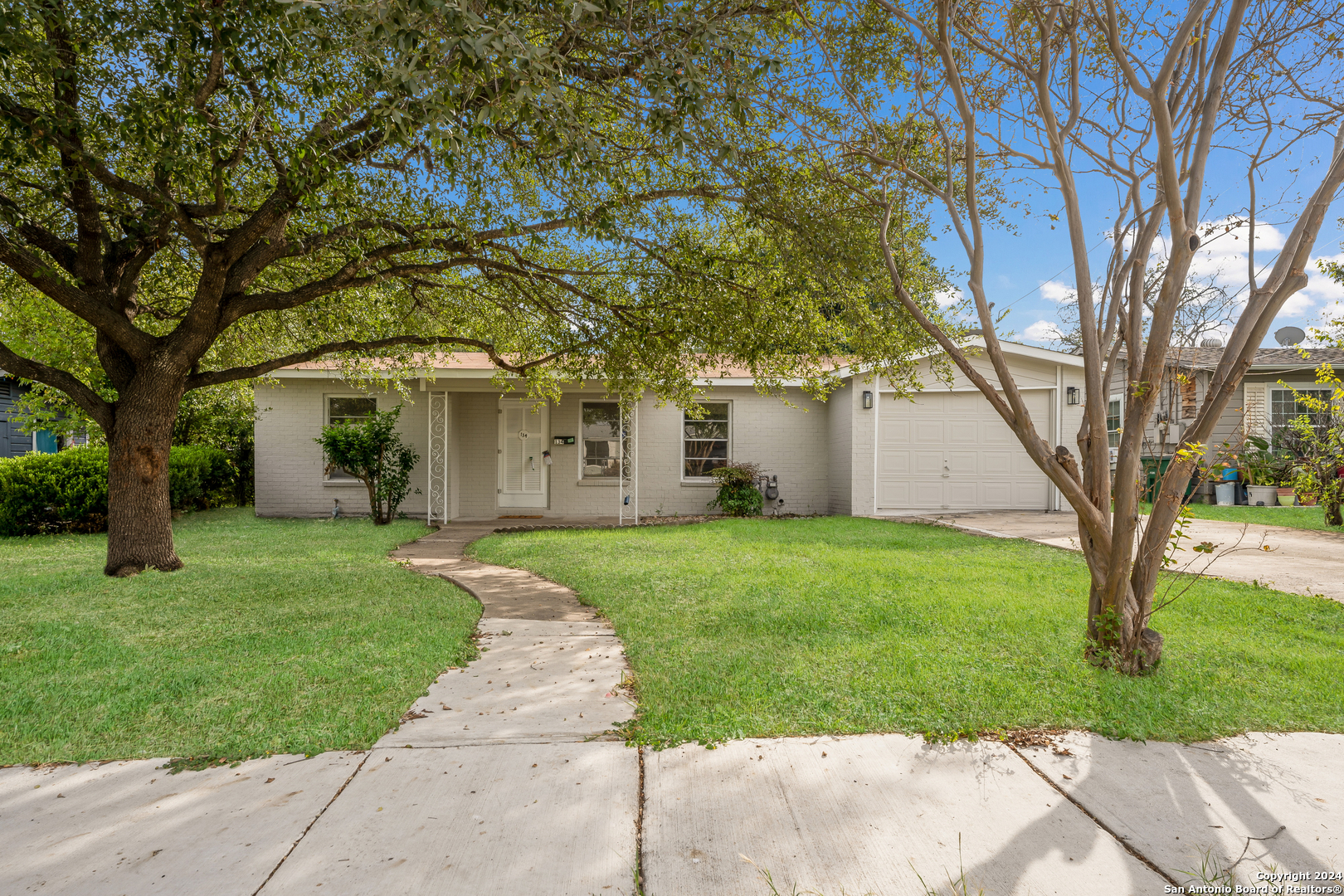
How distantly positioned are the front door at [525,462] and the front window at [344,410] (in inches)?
102

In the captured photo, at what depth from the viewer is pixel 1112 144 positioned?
3.95 metres

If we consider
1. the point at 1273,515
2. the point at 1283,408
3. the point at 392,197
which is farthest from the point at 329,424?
the point at 1283,408

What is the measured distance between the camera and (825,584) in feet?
19.5

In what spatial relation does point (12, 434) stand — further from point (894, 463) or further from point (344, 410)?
point (894, 463)

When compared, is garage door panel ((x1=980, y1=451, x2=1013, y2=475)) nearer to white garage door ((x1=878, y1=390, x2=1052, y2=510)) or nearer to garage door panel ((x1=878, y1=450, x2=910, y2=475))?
white garage door ((x1=878, y1=390, x2=1052, y2=510))

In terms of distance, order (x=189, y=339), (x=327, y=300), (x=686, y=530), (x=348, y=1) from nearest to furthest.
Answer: (x=348, y=1)
(x=189, y=339)
(x=327, y=300)
(x=686, y=530)

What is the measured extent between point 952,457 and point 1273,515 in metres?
4.88

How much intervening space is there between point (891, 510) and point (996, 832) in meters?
10.6

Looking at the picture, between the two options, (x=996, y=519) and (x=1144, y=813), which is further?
(x=996, y=519)

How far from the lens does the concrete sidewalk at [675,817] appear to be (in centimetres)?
194

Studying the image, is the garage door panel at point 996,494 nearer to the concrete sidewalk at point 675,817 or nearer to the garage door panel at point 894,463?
the garage door panel at point 894,463

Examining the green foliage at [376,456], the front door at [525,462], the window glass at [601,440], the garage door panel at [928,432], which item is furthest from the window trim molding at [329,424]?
the garage door panel at [928,432]

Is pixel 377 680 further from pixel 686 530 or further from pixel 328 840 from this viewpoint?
pixel 686 530

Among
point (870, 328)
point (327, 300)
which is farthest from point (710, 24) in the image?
point (327, 300)
